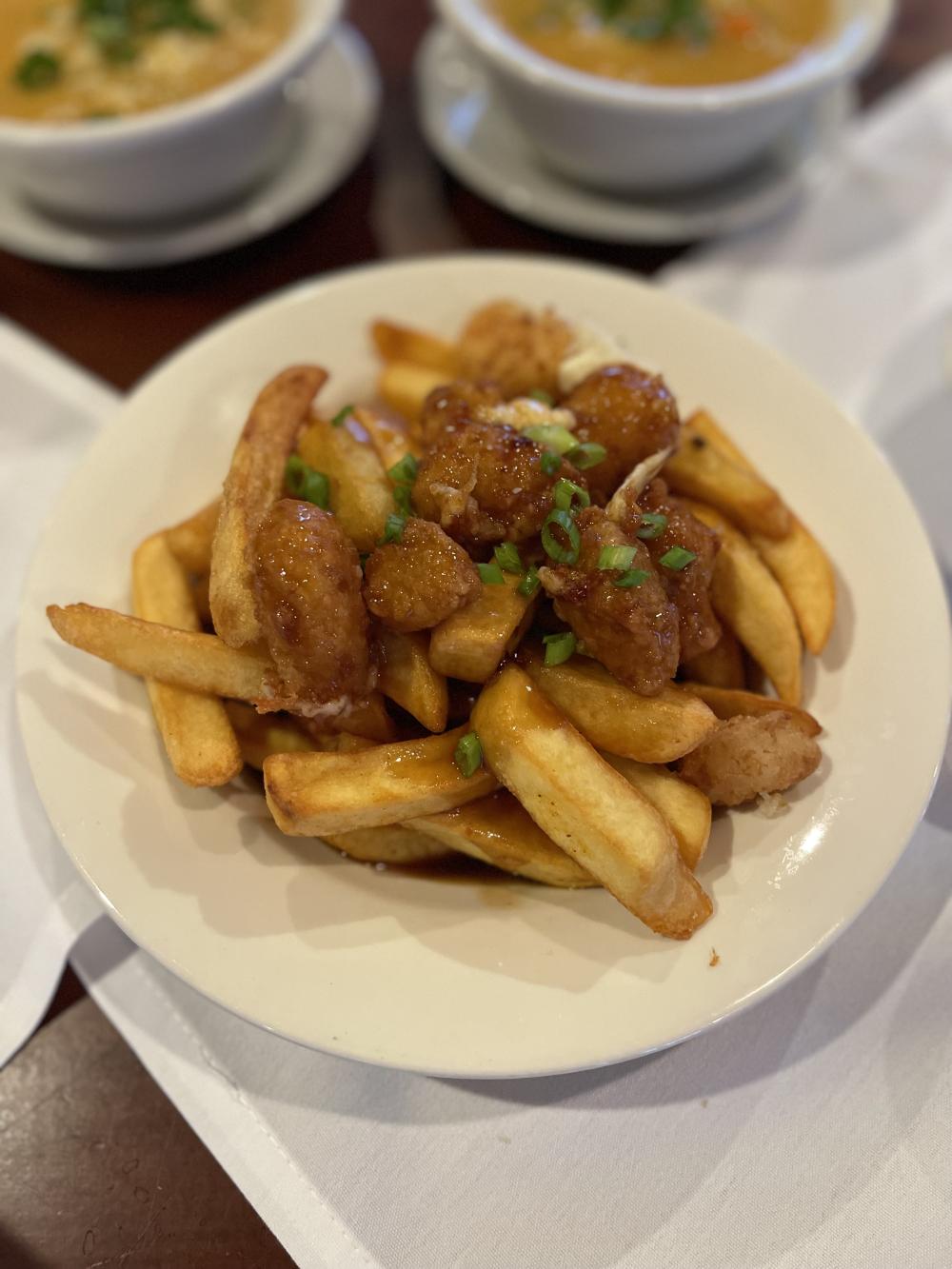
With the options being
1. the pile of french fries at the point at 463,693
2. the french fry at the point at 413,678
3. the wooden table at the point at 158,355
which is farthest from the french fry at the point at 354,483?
the wooden table at the point at 158,355

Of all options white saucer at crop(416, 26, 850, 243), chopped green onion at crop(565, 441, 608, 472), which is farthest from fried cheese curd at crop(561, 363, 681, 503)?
white saucer at crop(416, 26, 850, 243)

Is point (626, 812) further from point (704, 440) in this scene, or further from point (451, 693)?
point (704, 440)

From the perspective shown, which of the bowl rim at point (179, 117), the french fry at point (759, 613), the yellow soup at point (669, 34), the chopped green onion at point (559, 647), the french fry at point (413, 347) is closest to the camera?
the chopped green onion at point (559, 647)

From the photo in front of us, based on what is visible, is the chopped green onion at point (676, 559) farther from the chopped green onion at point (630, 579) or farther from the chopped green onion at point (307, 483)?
the chopped green onion at point (307, 483)

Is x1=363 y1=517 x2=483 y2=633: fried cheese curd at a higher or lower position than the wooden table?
higher

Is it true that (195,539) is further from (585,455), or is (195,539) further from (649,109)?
(649,109)

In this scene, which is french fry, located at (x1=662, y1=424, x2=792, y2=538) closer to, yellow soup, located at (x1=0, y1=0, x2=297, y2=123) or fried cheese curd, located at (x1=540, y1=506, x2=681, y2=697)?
fried cheese curd, located at (x1=540, y1=506, x2=681, y2=697)

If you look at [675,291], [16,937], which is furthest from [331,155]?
[16,937]
